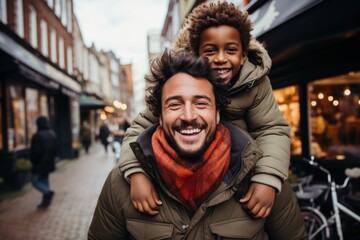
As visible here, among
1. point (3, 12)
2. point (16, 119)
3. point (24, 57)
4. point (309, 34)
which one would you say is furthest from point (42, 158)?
point (309, 34)

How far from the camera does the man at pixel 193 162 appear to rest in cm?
158

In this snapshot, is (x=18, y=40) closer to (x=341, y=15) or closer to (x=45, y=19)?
(x=45, y=19)

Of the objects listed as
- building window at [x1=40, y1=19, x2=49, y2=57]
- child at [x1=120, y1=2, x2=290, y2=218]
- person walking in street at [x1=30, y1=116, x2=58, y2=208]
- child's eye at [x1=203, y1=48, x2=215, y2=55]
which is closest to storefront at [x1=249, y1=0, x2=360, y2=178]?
child at [x1=120, y1=2, x2=290, y2=218]

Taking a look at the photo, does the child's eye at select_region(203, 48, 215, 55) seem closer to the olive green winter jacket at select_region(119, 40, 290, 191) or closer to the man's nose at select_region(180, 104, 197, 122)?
the olive green winter jacket at select_region(119, 40, 290, 191)

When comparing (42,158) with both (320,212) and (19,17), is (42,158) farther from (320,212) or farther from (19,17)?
(19,17)

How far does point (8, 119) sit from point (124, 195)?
31.7 feet

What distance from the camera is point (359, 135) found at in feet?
18.0

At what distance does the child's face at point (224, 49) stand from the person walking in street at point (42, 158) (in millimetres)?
6416

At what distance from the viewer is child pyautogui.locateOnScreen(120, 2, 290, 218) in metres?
1.74

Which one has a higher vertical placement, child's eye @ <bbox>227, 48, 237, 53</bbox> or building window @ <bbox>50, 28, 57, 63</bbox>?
building window @ <bbox>50, 28, 57, 63</bbox>

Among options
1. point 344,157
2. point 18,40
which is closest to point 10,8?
point 18,40

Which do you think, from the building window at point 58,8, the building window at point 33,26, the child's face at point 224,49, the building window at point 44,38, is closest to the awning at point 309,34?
the child's face at point 224,49

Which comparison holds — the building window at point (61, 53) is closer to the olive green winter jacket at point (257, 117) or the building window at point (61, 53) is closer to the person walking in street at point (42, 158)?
the person walking in street at point (42, 158)

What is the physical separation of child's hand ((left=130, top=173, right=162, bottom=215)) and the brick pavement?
430cm
